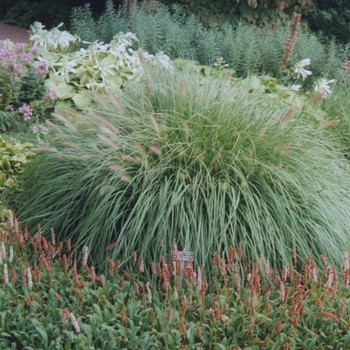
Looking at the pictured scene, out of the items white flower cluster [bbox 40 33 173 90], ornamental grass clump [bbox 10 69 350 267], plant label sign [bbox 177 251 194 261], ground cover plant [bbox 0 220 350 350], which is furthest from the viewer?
white flower cluster [bbox 40 33 173 90]

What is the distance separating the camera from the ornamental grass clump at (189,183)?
362 cm

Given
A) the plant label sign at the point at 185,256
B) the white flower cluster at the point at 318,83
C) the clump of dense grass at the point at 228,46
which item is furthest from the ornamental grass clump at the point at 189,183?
the clump of dense grass at the point at 228,46

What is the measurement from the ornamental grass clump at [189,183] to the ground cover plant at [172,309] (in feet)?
0.80

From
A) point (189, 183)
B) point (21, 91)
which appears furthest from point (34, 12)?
point (189, 183)

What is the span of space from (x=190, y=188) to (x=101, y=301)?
0.93m

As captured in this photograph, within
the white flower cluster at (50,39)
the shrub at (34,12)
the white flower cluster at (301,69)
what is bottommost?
the shrub at (34,12)

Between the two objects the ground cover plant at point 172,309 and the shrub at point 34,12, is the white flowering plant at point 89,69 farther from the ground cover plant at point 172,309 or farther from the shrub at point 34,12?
the shrub at point 34,12

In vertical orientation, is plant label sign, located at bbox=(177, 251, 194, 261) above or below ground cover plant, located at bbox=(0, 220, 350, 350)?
above

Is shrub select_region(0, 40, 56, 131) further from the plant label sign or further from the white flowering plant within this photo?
the plant label sign

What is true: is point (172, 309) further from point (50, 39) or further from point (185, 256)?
point (50, 39)

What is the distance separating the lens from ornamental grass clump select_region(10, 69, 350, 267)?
3625 mm

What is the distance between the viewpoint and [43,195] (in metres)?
4.14

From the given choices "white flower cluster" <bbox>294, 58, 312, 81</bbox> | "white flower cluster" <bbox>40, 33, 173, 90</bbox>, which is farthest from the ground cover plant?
"white flower cluster" <bbox>294, 58, 312, 81</bbox>

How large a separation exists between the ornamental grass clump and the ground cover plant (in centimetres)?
24
